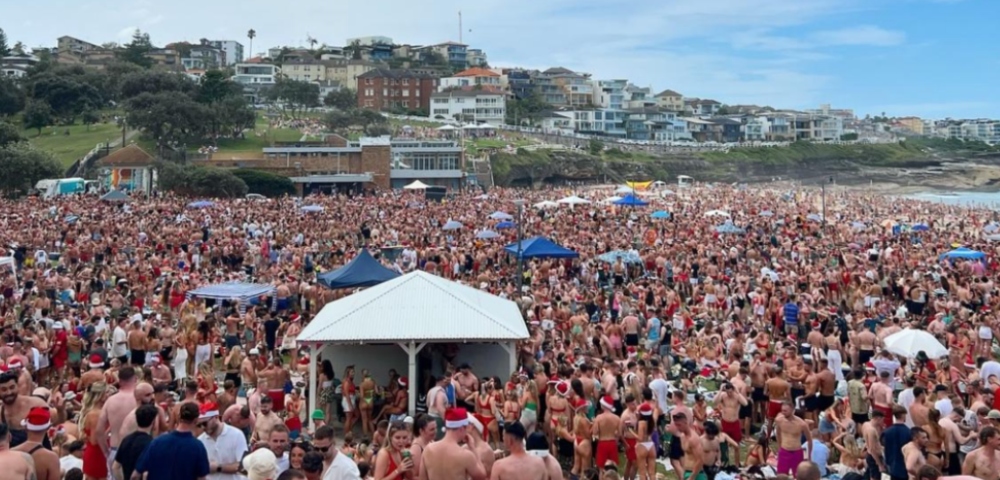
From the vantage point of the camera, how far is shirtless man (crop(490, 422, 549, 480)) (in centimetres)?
505

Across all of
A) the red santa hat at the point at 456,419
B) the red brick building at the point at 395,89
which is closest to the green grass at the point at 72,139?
the red brick building at the point at 395,89

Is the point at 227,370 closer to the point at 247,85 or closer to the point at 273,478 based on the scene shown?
the point at 273,478

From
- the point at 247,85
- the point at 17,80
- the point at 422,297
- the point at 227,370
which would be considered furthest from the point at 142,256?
the point at 247,85

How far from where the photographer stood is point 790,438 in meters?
7.46

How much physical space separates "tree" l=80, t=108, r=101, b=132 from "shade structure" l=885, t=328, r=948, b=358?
72.9 m

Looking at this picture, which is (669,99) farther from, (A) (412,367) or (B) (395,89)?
(A) (412,367)

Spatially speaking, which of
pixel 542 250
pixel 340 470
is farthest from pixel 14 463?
pixel 542 250

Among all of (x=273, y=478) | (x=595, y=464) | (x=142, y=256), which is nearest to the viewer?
(x=273, y=478)

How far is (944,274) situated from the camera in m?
17.9

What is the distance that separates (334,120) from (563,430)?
70.5m

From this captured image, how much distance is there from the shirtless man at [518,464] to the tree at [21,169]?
47.1 metres

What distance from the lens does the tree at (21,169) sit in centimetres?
Result: 4406

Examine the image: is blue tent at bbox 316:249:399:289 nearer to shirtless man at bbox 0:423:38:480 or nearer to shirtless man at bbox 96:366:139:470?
shirtless man at bbox 96:366:139:470

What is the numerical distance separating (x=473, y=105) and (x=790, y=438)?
3560 inches
